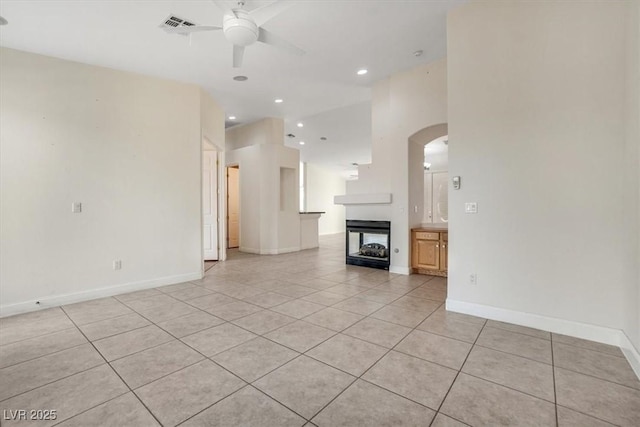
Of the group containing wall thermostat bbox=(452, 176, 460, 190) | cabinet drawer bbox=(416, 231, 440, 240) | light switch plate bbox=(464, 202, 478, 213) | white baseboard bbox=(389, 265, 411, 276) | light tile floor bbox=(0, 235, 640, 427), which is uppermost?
wall thermostat bbox=(452, 176, 460, 190)

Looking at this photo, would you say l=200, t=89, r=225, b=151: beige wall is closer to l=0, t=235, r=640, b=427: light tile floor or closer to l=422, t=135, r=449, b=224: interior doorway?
l=0, t=235, r=640, b=427: light tile floor

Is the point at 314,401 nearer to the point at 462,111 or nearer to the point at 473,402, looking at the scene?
the point at 473,402

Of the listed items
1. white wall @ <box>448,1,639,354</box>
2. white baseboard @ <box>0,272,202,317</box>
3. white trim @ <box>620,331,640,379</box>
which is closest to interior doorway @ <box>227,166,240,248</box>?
white baseboard @ <box>0,272,202,317</box>

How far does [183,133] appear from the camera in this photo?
16.2 feet

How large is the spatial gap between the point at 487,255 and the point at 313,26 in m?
3.40

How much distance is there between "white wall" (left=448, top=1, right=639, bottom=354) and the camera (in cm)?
250

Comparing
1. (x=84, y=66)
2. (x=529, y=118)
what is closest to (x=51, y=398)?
(x=84, y=66)

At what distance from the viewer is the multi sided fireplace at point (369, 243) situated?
5.50 meters

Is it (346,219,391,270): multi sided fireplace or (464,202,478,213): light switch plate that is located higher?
(464,202,478,213): light switch plate

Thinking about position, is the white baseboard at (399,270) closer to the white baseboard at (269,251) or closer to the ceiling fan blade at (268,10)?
the white baseboard at (269,251)

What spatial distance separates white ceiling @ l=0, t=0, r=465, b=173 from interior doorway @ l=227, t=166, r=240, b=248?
11.1ft

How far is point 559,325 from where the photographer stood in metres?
2.74

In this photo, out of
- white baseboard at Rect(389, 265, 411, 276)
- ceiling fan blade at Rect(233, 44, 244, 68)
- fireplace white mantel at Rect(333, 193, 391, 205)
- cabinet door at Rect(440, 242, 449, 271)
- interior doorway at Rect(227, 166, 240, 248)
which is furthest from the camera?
interior doorway at Rect(227, 166, 240, 248)

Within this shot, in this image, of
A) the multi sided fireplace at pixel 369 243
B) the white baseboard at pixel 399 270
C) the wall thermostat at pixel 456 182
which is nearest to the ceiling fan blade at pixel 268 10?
the wall thermostat at pixel 456 182
